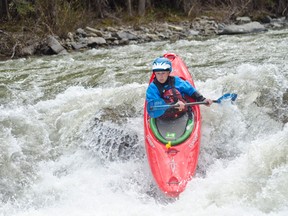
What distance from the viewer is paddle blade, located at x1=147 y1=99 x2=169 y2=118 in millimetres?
5004

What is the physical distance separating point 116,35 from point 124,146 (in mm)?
7909

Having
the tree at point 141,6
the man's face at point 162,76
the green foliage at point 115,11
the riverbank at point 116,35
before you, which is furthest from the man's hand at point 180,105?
the tree at point 141,6

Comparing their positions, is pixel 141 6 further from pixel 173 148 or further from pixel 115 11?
pixel 173 148

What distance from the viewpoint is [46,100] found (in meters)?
6.88

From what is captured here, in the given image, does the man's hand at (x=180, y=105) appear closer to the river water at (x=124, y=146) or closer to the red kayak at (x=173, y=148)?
the red kayak at (x=173, y=148)

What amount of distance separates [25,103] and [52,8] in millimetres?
6261

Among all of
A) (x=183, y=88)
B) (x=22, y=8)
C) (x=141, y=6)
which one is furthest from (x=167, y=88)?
(x=141, y=6)

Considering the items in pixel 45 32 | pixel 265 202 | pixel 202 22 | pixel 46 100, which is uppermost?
pixel 265 202

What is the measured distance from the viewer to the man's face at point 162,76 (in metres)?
5.07

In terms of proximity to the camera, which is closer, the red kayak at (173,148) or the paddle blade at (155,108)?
the red kayak at (173,148)

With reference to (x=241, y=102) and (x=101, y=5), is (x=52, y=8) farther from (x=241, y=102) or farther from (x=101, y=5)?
(x=241, y=102)

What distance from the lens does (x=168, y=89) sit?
524cm

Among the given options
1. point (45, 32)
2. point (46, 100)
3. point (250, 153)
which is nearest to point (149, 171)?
point (250, 153)

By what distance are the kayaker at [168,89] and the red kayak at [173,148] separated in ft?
0.38
